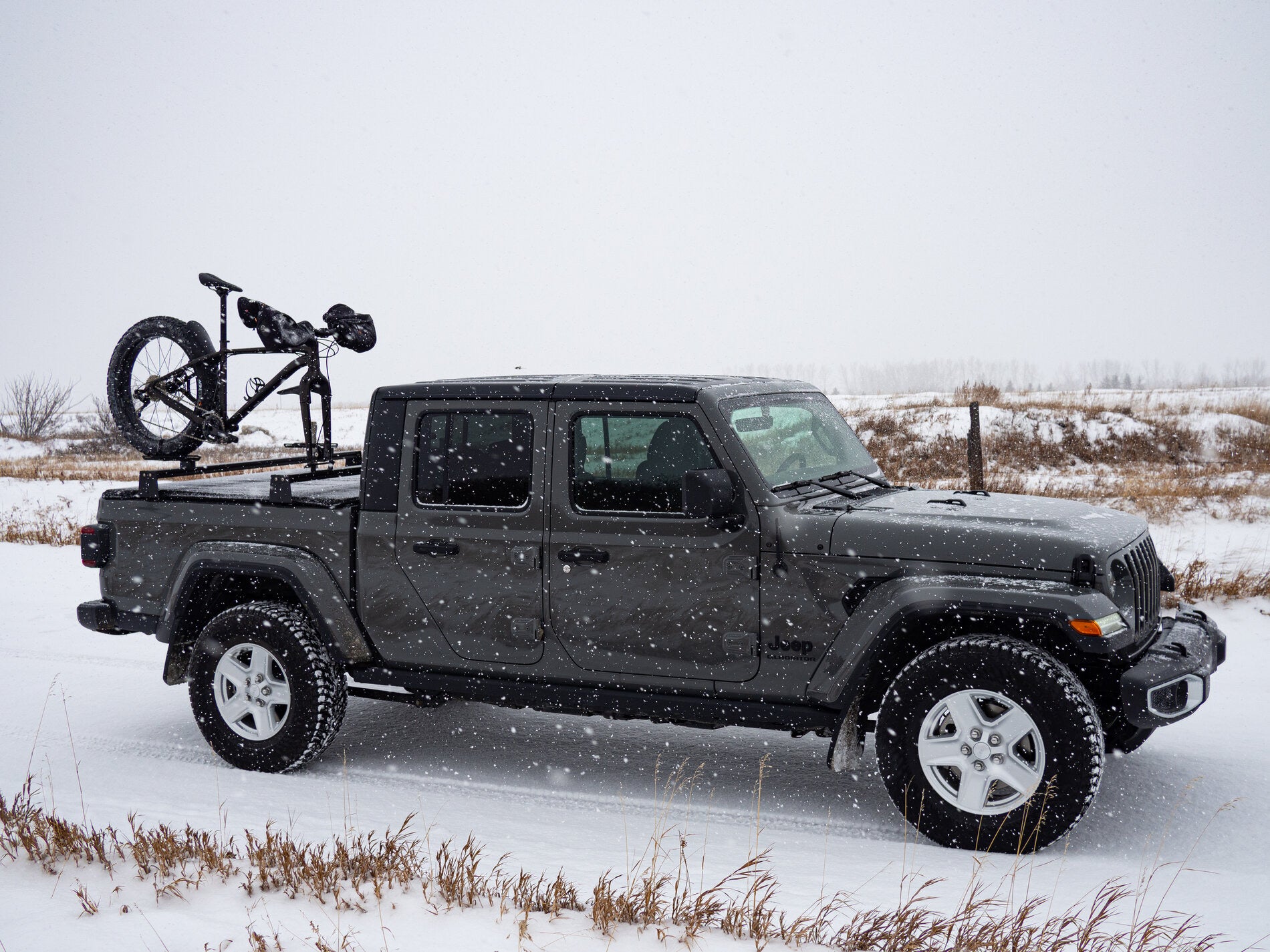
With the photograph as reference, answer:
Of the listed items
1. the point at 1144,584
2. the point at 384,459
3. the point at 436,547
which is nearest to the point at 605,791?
the point at 436,547

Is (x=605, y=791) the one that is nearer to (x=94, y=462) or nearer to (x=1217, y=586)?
(x=1217, y=586)

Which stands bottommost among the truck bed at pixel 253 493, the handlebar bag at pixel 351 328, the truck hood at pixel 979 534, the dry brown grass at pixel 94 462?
the dry brown grass at pixel 94 462

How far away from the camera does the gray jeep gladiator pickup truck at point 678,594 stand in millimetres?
4121

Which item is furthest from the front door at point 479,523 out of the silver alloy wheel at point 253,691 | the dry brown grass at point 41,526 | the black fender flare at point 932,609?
the dry brown grass at point 41,526

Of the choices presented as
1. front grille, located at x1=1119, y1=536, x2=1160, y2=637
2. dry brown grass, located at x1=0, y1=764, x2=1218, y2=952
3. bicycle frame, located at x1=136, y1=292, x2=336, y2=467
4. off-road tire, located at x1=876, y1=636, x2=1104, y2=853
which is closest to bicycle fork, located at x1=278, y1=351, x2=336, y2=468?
bicycle frame, located at x1=136, y1=292, x2=336, y2=467

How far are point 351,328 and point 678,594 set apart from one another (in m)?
3.18

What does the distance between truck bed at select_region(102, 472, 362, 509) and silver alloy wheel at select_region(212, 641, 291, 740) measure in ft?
2.54

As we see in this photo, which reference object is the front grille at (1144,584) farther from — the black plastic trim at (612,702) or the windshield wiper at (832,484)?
the black plastic trim at (612,702)

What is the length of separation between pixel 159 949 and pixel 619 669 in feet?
6.97

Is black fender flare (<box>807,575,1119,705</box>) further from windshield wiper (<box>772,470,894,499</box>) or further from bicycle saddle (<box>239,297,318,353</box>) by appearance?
bicycle saddle (<box>239,297,318,353</box>)

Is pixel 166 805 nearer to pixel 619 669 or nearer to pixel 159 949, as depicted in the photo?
pixel 159 949

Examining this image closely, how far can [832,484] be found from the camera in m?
4.91

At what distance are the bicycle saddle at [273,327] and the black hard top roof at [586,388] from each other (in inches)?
57.4

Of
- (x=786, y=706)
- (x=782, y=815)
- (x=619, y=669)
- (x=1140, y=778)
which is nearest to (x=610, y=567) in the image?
(x=619, y=669)
